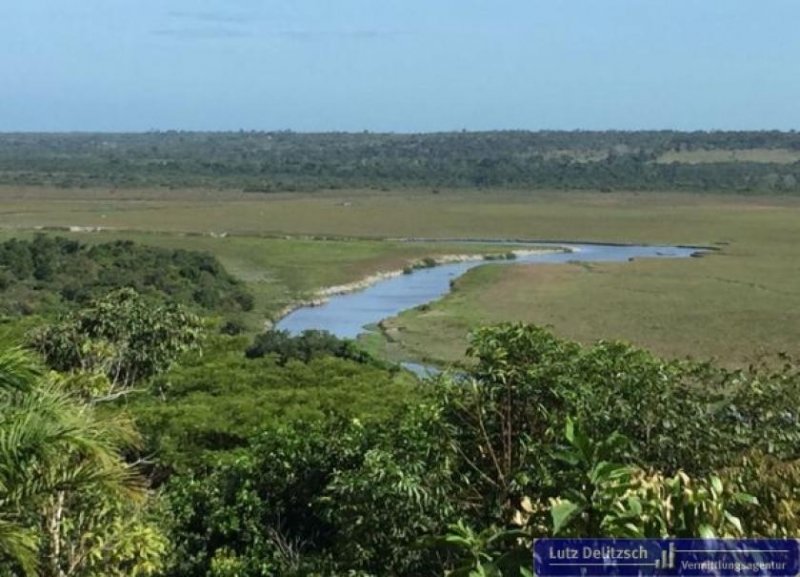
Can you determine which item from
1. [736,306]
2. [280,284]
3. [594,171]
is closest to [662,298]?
[736,306]

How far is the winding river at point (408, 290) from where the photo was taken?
1322 inches

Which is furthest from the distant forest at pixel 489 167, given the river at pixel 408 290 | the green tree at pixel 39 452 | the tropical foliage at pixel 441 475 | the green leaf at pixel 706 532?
the green leaf at pixel 706 532

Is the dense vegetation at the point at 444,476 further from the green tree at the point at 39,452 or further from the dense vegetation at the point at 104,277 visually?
the dense vegetation at the point at 104,277

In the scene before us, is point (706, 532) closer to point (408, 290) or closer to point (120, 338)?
point (120, 338)

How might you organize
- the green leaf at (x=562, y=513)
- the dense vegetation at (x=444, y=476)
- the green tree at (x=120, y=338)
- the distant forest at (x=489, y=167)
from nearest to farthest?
the green leaf at (x=562, y=513) < the dense vegetation at (x=444, y=476) < the green tree at (x=120, y=338) < the distant forest at (x=489, y=167)

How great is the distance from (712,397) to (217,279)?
29993mm

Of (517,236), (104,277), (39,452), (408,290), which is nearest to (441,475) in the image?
(39,452)

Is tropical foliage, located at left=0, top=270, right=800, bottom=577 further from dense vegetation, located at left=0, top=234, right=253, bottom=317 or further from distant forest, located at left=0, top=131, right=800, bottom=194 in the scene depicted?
distant forest, located at left=0, top=131, right=800, bottom=194

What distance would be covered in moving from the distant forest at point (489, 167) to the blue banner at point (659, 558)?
8443 cm

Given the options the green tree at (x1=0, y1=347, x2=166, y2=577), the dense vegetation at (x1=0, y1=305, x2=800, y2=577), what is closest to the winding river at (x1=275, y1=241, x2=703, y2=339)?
the dense vegetation at (x1=0, y1=305, x2=800, y2=577)

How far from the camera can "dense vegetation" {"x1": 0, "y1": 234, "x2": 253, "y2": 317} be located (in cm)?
3462

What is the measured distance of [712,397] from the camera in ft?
31.5

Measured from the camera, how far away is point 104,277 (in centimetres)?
3738

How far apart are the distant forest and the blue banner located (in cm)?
8443
